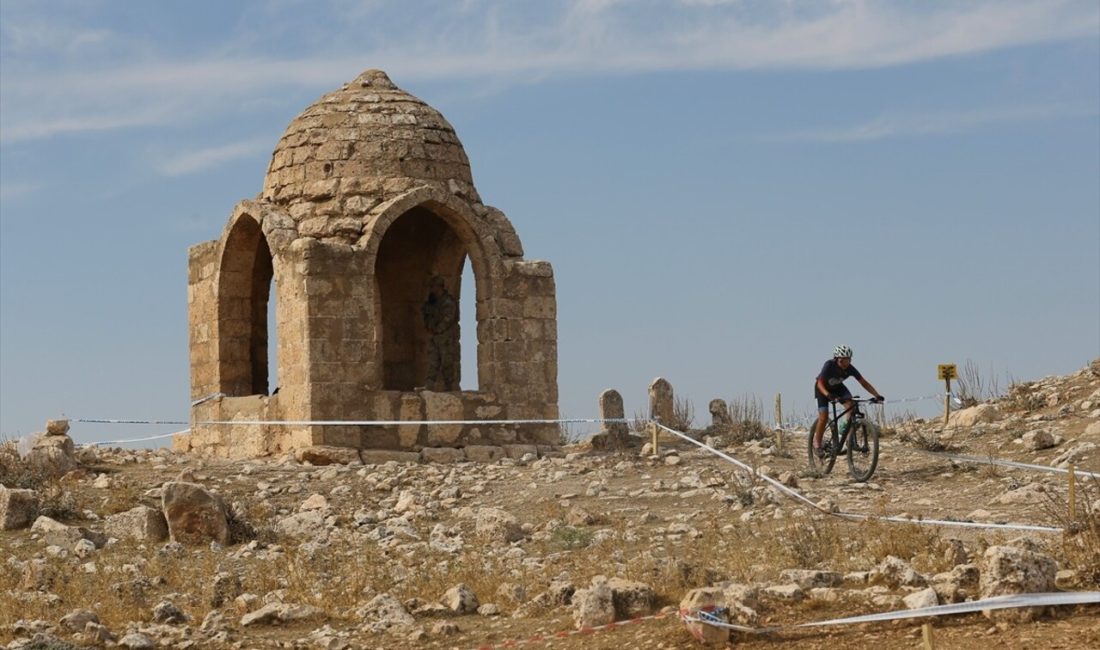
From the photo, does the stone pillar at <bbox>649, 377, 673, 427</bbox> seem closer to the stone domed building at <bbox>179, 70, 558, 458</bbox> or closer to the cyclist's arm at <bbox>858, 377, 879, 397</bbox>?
the stone domed building at <bbox>179, 70, 558, 458</bbox>

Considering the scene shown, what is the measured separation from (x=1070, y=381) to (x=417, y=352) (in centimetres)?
792

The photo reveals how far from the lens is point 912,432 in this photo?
1764 centimetres

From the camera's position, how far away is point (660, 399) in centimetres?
2078

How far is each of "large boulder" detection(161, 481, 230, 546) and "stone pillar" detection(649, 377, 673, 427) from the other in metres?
8.79

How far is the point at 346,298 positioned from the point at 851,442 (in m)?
5.81

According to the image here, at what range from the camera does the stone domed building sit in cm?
1702

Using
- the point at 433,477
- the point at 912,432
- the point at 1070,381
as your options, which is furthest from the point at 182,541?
the point at 1070,381

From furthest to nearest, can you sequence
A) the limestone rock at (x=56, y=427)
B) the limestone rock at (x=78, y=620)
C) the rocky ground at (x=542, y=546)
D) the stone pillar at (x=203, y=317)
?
the stone pillar at (x=203, y=317)
the limestone rock at (x=56, y=427)
the limestone rock at (x=78, y=620)
the rocky ground at (x=542, y=546)

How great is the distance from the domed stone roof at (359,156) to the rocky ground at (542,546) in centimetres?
307

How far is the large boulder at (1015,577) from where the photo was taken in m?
7.73

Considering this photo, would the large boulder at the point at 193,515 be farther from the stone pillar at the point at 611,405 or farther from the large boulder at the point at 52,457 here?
the stone pillar at the point at 611,405

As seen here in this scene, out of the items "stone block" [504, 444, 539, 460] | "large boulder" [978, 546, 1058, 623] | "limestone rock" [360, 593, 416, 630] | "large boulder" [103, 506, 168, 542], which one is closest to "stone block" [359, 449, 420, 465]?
"stone block" [504, 444, 539, 460]

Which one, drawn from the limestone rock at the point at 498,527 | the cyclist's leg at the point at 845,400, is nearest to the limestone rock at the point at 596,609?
the limestone rock at the point at 498,527

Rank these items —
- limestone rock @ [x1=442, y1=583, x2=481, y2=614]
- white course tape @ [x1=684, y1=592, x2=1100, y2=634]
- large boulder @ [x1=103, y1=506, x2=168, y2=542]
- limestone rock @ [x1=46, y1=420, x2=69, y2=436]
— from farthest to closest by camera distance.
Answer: limestone rock @ [x1=46, y1=420, x2=69, y2=436]
large boulder @ [x1=103, y1=506, x2=168, y2=542]
limestone rock @ [x1=442, y1=583, x2=481, y2=614]
white course tape @ [x1=684, y1=592, x2=1100, y2=634]
